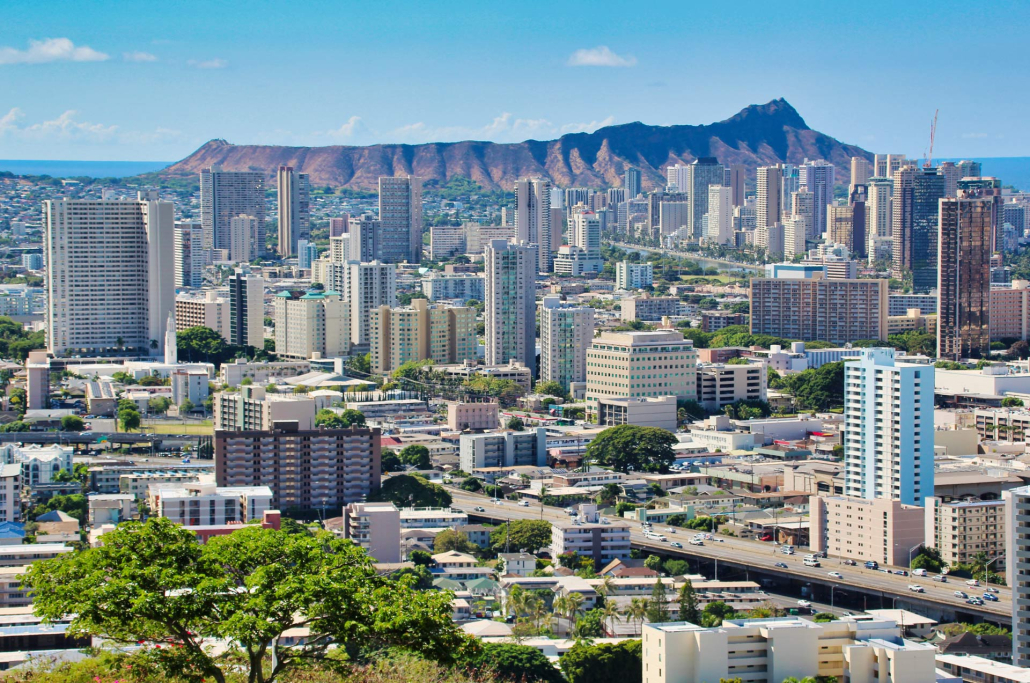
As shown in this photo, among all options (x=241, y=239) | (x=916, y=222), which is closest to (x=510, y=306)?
(x=916, y=222)

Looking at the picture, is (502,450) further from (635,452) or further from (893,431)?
(893,431)

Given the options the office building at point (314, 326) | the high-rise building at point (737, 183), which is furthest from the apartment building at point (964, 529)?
the high-rise building at point (737, 183)

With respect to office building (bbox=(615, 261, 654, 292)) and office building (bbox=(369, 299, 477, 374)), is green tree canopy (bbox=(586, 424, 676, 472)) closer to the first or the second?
office building (bbox=(369, 299, 477, 374))

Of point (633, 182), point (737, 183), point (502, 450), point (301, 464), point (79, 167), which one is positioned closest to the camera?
point (301, 464)

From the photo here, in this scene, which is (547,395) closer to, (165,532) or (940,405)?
(940,405)

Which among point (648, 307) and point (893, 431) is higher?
point (648, 307)

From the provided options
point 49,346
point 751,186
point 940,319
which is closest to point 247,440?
point 49,346
